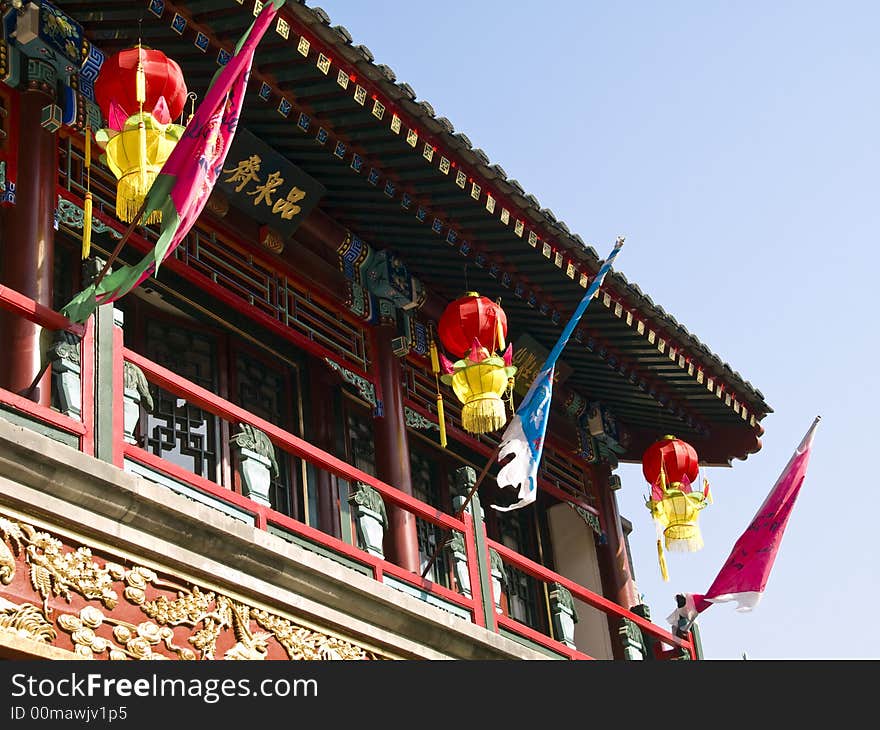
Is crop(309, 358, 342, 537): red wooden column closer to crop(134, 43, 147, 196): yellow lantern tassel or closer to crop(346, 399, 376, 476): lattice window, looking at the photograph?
crop(346, 399, 376, 476): lattice window

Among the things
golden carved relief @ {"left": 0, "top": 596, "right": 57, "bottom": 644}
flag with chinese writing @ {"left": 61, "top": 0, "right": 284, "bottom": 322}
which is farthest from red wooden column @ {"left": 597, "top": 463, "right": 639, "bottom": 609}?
golden carved relief @ {"left": 0, "top": 596, "right": 57, "bottom": 644}

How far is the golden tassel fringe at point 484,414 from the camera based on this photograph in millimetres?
10492

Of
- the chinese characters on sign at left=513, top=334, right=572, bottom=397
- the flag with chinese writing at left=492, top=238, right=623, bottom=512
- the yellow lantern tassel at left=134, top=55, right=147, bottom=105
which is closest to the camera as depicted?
the yellow lantern tassel at left=134, top=55, right=147, bottom=105

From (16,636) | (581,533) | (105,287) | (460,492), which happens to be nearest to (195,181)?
(105,287)

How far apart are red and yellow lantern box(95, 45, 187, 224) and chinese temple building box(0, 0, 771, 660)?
1.4 inches

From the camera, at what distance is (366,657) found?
8.17 metres

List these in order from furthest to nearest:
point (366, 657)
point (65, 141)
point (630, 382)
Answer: point (630, 382)
point (65, 141)
point (366, 657)

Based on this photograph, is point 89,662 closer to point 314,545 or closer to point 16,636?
point 16,636

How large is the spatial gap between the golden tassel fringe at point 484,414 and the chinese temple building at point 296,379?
22mm

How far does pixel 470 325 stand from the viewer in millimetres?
10781

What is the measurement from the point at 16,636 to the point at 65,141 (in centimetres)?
372

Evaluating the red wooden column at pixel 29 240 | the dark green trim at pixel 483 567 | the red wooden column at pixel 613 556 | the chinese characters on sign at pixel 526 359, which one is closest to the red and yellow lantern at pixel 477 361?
the dark green trim at pixel 483 567

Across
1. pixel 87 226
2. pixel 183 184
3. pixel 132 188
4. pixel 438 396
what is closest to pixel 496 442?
pixel 438 396

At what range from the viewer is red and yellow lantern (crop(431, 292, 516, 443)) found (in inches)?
414
